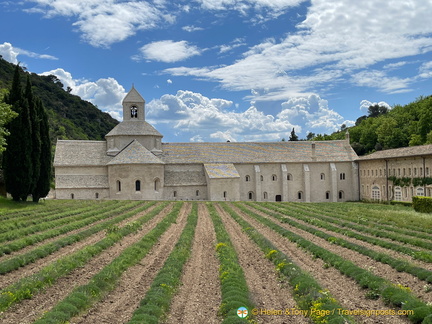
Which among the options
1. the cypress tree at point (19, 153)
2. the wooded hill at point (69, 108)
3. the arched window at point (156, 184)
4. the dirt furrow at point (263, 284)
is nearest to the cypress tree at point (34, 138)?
the cypress tree at point (19, 153)

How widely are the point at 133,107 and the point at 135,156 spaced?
36.4 feet

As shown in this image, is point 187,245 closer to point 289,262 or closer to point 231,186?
point 289,262

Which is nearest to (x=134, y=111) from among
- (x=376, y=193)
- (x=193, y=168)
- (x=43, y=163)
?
(x=193, y=168)

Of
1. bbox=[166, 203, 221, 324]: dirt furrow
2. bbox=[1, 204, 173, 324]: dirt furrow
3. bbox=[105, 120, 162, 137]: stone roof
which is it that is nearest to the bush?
bbox=[166, 203, 221, 324]: dirt furrow

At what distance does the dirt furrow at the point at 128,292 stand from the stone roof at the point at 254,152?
139 ft

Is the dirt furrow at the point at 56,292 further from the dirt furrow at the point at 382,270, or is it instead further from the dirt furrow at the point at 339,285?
the dirt furrow at the point at 382,270

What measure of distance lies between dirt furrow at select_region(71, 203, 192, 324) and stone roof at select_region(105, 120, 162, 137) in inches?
1640

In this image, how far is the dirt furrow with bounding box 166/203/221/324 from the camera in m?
10.7

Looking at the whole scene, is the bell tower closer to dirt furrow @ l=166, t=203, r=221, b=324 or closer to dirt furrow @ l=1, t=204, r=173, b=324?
dirt furrow @ l=1, t=204, r=173, b=324

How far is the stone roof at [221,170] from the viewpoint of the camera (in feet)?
188

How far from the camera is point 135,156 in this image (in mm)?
54938

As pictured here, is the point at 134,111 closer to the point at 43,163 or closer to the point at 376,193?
the point at 43,163

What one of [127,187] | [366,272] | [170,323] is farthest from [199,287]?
[127,187]

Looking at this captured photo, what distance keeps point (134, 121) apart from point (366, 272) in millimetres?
52201
